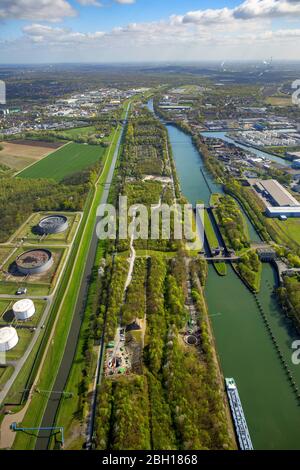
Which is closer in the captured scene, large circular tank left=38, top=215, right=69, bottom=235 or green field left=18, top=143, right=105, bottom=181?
large circular tank left=38, top=215, right=69, bottom=235

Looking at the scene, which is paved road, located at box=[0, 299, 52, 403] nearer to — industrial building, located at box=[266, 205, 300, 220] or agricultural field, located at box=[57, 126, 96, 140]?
industrial building, located at box=[266, 205, 300, 220]

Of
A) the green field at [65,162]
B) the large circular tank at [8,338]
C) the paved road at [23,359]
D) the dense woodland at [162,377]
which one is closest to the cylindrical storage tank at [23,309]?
the paved road at [23,359]

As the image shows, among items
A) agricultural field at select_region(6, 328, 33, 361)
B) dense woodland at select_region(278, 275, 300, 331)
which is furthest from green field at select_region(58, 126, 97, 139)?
dense woodland at select_region(278, 275, 300, 331)

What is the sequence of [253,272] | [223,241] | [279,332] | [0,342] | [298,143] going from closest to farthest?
[0,342]
[279,332]
[253,272]
[223,241]
[298,143]

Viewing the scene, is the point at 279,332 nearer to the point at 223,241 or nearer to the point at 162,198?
the point at 223,241

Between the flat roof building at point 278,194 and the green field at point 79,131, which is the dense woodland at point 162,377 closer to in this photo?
the flat roof building at point 278,194
